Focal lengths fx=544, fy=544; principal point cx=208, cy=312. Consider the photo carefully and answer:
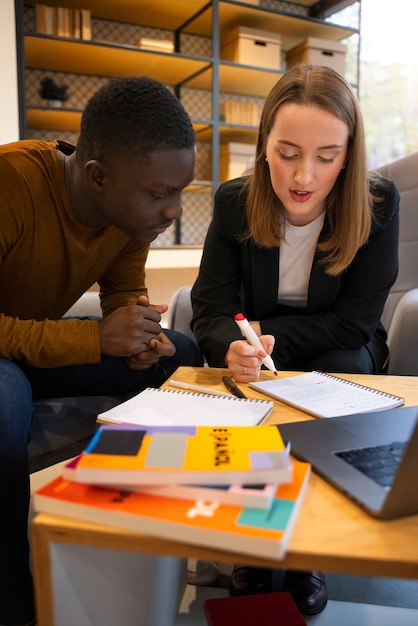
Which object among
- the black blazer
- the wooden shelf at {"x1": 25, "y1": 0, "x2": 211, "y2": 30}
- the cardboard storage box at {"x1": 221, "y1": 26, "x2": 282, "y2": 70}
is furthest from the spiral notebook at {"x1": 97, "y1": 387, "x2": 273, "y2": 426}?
the cardboard storage box at {"x1": 221, "y1": 26, "x2": 282, "y2": 70}

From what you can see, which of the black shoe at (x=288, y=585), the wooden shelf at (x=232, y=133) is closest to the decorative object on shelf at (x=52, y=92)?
the wooden shelf at (x=232, y=133)

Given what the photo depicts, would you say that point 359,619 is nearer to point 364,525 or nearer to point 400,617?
point 400,617

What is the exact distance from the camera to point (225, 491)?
47 cm

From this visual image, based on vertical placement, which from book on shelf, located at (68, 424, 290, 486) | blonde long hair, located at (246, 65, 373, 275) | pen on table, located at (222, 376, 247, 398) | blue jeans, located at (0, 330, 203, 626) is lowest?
blue jeans, located at (0, 330, 203, 626)

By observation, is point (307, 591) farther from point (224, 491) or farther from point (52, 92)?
point (52, 92)

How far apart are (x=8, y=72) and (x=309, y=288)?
1853 millimetres

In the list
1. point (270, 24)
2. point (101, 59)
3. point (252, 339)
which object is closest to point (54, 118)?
point (101, 59)

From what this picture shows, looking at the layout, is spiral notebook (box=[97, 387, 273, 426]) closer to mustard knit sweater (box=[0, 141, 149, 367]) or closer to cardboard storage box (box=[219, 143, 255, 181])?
mustard knit sweater (box=[0, 141, 149, 367])

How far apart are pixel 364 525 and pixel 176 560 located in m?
0.47

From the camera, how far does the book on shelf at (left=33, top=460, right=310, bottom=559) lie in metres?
0.43

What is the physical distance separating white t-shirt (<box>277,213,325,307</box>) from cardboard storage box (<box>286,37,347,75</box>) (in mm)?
2282

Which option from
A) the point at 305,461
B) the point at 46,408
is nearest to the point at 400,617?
the point at 305,461

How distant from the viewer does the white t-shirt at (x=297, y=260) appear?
1309mm

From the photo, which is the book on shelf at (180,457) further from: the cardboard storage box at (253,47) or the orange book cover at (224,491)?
the cardboard storage box at (253,47)
